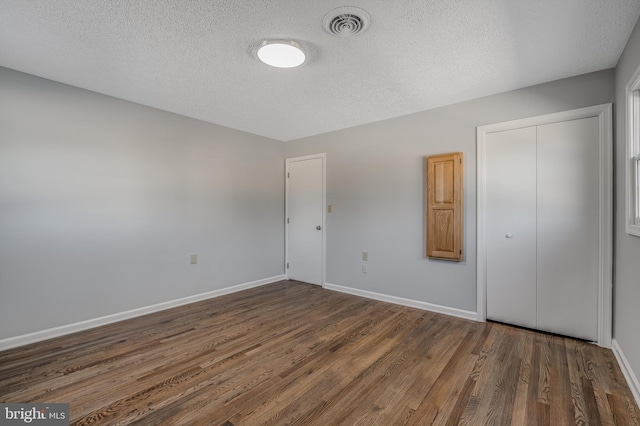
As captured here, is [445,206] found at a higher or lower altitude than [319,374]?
higher

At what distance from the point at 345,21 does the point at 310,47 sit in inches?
14.7

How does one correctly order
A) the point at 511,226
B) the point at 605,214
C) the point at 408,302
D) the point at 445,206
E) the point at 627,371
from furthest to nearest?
the point at 408,302
the point at 445,206
the point at 511,226
the point at 605,214
the point at 627,371

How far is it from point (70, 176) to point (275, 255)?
110 inches

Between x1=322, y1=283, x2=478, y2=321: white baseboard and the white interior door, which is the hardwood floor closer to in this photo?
x1=322, y1=283, x2=478, y2=321: white baseboard

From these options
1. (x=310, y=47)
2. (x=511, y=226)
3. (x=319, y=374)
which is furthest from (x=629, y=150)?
(x=319, y=374)

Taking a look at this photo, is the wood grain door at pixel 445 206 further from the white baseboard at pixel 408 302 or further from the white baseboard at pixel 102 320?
the white baseboard at pixel 102 320

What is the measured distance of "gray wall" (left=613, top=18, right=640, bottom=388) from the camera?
1.82 meters

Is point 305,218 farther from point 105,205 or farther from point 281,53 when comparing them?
point 281,53

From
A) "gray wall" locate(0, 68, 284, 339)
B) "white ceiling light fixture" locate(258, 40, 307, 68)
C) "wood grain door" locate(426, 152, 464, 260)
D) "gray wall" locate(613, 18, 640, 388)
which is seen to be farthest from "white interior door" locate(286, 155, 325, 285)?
"gray wall" locate(613, 18, 640, 388)

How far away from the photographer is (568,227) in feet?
8.36

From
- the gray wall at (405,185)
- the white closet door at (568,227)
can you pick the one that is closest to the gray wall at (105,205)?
the gray wall at (405,185)

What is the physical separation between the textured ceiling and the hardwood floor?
2.35m

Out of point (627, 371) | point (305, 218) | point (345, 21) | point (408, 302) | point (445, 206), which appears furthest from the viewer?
point (305, 218)

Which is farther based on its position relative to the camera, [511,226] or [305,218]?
[305,218]
